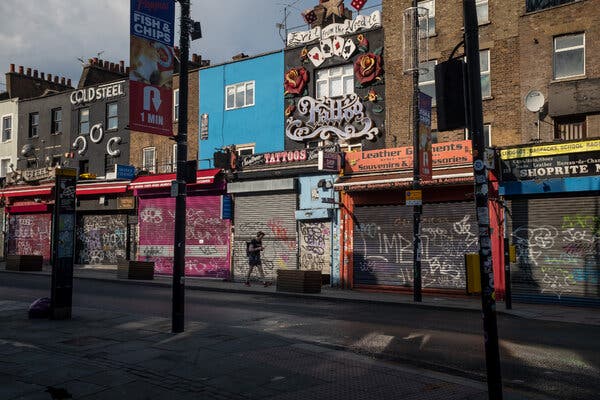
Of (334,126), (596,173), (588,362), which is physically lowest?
(588,362)

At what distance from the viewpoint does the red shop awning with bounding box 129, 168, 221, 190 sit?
27094mm

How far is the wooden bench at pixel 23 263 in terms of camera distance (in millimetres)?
29141

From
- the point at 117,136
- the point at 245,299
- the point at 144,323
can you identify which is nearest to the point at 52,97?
the point at 117,136

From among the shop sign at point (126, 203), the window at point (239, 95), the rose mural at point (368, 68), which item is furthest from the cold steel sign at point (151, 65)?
the shop sign at point (126, 203)

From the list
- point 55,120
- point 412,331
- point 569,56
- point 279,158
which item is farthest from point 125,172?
point 412,331

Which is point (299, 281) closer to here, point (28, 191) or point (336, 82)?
point (336, 82)

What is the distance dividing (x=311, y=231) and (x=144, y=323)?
13350mm

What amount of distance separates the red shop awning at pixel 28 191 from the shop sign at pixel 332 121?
17.0 metres

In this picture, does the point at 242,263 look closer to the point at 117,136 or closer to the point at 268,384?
the point at 117,136

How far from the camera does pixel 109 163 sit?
34156 millimetres

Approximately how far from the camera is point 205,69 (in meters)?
29.7

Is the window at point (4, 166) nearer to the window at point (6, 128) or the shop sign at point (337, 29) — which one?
the window at point (6, 128)

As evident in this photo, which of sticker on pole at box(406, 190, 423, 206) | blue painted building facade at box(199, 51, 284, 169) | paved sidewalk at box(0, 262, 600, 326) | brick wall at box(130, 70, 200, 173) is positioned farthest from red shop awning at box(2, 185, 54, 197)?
sticker on pole at box(406, 190, 423, 206)

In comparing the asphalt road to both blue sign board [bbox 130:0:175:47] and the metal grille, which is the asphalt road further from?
the metal grille
